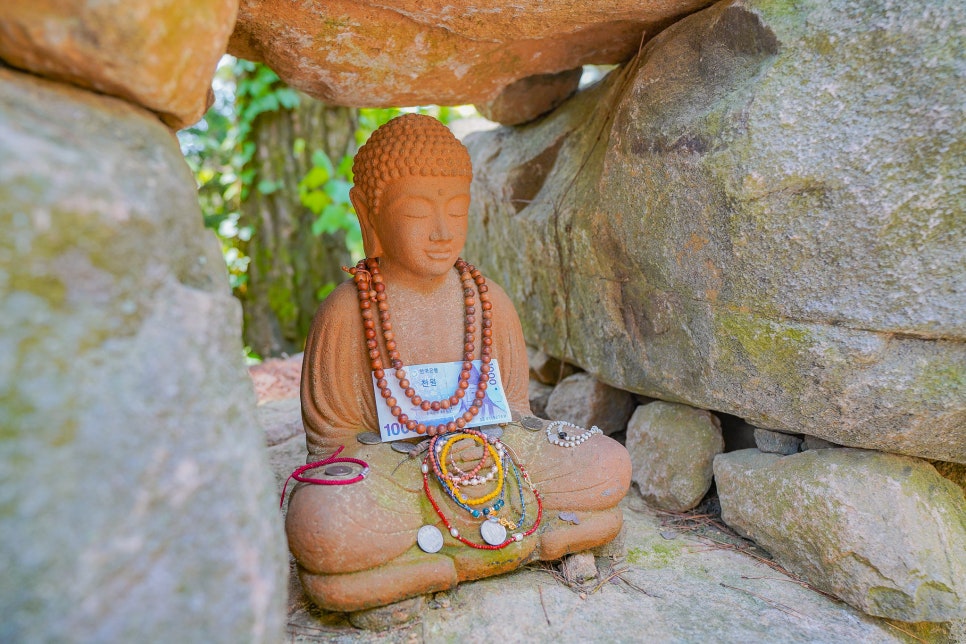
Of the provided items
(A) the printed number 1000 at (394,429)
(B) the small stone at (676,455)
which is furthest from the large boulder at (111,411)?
(B) the small stone at (676,455)

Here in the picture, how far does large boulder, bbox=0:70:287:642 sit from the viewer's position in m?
1.22

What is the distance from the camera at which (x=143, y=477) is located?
4.28 feet

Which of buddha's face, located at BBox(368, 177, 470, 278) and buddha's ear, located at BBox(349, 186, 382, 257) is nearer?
buddha's face, located at BBox(368, 177, 470, 278)

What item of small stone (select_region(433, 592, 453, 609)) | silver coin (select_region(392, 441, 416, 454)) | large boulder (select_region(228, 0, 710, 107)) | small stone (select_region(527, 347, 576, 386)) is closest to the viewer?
small stone (select_region(433, 592, 453, 609))

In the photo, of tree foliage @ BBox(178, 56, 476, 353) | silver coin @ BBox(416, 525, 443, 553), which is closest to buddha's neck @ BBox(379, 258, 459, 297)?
silver coin @ BBox(416, 525, 443, 553)

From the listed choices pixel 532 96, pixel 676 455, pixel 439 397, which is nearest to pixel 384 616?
pixel 439 397

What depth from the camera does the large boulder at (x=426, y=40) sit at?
2504mm

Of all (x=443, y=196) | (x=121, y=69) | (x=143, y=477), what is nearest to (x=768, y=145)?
(x=443, y=196)

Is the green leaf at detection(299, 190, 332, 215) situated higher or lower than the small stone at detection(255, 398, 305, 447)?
higher

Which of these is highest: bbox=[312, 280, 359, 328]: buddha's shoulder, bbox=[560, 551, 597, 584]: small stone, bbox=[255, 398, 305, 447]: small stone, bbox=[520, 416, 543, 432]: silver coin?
bbox=[312, 280, 359, 328]: buddha's shoulder

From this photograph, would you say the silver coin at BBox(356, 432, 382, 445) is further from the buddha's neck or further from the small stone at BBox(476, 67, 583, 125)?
the small stone at BBox(476, 67, 583, 125)

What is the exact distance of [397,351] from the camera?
9.03ft

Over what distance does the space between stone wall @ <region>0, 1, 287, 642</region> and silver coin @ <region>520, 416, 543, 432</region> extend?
1.42 meters

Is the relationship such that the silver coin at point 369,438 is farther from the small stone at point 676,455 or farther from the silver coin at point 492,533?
the small stone at point 676,455
